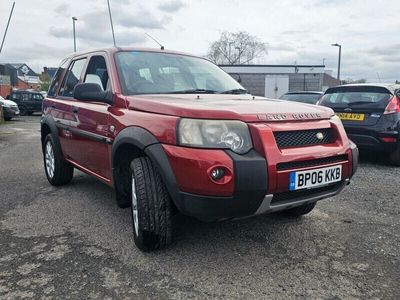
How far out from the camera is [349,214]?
415 cm

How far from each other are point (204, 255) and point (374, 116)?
14.8ft

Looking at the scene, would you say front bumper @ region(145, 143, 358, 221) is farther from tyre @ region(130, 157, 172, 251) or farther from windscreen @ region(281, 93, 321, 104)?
windscreen @ region(281, 93, 321, 104)

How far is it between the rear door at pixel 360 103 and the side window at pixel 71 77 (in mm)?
4390

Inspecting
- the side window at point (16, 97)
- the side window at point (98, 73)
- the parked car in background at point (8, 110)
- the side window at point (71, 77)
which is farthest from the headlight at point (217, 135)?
the side window at point (16, 97)

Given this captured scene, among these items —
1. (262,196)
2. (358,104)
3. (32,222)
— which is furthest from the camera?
(358,104)

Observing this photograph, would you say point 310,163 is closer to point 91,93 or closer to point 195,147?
point 195,147

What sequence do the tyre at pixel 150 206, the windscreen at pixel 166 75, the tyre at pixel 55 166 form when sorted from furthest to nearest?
the tyre at pixel 55 166, the windscreen at pixel 166 75, the tyre at pixel 150 206

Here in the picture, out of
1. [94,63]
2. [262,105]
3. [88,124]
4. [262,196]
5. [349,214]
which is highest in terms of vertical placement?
[94,63]

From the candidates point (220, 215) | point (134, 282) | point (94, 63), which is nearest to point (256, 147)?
point (220, 215)

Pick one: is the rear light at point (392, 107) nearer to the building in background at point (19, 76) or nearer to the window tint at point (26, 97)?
the window tint at point (26, 97)

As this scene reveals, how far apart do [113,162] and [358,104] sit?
4.77m

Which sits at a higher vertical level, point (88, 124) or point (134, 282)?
point (88, 124)

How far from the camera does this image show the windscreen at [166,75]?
12.0 feet

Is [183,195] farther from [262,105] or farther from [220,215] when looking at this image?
[262,105]
